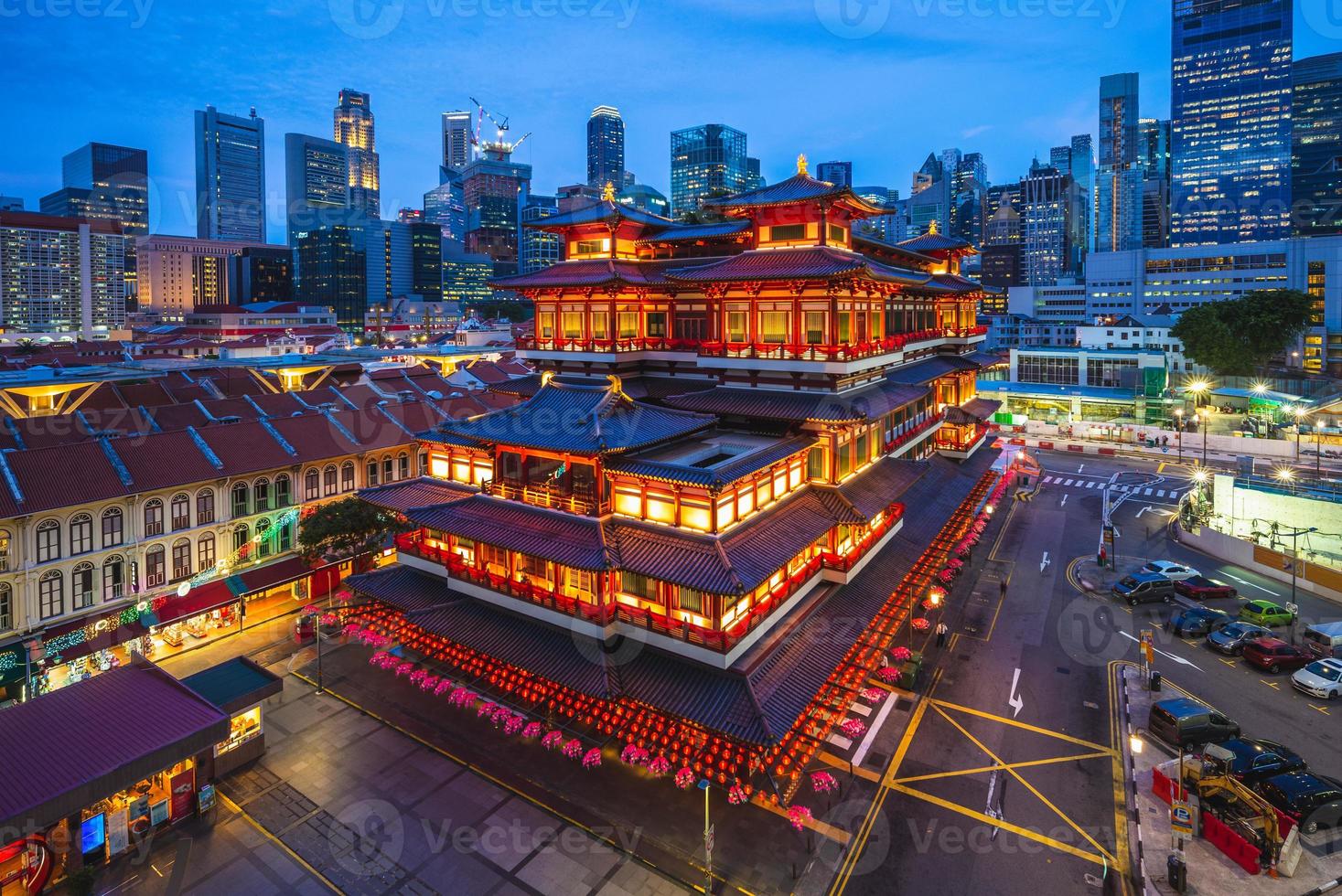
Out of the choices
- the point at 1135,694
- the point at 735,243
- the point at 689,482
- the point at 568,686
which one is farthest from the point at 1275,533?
the point at 568,686

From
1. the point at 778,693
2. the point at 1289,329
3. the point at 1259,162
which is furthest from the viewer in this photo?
the point at 1259,162

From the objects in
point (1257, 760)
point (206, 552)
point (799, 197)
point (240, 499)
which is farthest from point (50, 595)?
point (1257, 760)

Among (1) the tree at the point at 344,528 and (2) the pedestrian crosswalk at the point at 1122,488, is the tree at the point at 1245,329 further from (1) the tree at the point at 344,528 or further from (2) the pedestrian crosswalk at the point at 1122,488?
(1) the tree at the point at 344,528

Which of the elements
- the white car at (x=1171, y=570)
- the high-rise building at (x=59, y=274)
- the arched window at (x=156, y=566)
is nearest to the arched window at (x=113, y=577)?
the arched window at (x=156, y=566)

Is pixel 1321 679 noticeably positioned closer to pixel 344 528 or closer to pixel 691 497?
pixel 691 497

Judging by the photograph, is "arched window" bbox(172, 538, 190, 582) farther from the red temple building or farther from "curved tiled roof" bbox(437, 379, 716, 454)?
"curved tiled roof" bbox(437, 379, 716, 454)

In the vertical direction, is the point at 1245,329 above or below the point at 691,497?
above

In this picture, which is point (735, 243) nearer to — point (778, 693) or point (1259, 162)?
point (778, 693)
